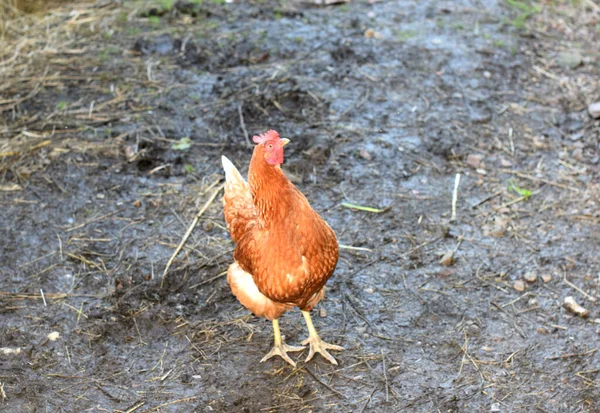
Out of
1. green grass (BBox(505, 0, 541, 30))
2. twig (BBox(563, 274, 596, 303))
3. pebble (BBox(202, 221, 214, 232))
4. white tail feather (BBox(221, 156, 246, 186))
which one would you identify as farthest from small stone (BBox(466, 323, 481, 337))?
green grass (BBox(505, 0, 541, 30))

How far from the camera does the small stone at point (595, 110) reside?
543cm

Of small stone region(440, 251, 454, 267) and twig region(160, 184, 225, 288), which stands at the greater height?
twig region(160, 184, 225, 288)

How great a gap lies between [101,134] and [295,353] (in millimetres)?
2832

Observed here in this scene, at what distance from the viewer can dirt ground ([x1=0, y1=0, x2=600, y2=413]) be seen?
357 cm

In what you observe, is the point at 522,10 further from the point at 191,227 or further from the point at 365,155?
the point at 191,227

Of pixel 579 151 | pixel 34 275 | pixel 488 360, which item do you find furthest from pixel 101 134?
pixel 579 151

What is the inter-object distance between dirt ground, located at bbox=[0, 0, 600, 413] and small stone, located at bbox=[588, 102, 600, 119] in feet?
0.38

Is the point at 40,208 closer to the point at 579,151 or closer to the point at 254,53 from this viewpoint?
the point at 254,53

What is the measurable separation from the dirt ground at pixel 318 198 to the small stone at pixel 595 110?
0.38 ft

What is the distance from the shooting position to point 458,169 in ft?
16.6

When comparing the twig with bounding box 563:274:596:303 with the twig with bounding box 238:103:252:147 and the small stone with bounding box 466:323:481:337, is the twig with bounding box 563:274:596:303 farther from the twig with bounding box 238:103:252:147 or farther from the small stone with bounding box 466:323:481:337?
the twig with bounding box 238:103:252:147

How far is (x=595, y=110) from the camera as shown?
17.9 feet

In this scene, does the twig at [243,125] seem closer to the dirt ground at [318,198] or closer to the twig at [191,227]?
the dirt ground at [318,198]

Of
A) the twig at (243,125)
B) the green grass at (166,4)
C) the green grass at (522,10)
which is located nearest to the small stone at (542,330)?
the twig at (243,125)
